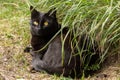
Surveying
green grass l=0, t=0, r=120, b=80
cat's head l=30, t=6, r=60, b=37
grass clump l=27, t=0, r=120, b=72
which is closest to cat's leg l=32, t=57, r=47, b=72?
green grass l=0, t=0, r=120, b=80

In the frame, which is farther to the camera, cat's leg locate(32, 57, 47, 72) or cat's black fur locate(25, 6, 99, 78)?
cat's leg locate(32, 57, 47, 72)

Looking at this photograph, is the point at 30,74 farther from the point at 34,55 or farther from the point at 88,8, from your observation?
the point at 88,8

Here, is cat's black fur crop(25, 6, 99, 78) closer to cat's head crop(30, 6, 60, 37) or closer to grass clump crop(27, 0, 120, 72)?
cat's head crop(30, 6, 60, 37)

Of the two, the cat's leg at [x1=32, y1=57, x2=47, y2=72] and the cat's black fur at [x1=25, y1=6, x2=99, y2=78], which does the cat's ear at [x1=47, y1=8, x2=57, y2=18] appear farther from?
the cat's leg at [x1=32, y1=57, x2=47, y2=72]

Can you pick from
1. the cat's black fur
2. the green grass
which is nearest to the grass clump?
the green grass

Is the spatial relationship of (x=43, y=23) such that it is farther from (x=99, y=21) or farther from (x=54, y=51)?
(x=99, y=21)

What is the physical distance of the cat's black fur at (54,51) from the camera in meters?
3.96

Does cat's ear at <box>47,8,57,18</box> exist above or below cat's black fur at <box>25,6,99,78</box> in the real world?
above

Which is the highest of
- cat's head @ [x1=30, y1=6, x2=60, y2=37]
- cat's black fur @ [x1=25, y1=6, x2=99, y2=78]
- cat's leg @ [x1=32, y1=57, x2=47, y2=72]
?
cat's head @ [x1=30, y1=6, x2=60, y2=37]

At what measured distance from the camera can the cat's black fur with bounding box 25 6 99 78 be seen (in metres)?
3.96

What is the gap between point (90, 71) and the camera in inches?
162

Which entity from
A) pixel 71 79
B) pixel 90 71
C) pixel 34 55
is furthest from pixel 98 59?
pixel 34 55

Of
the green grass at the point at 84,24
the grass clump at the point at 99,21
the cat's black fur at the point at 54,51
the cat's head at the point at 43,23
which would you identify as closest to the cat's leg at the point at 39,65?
the cat's black fur at the point at 54,51

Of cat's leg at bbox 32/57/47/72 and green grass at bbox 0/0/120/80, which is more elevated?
green grass at bbox 0/0/120/80
